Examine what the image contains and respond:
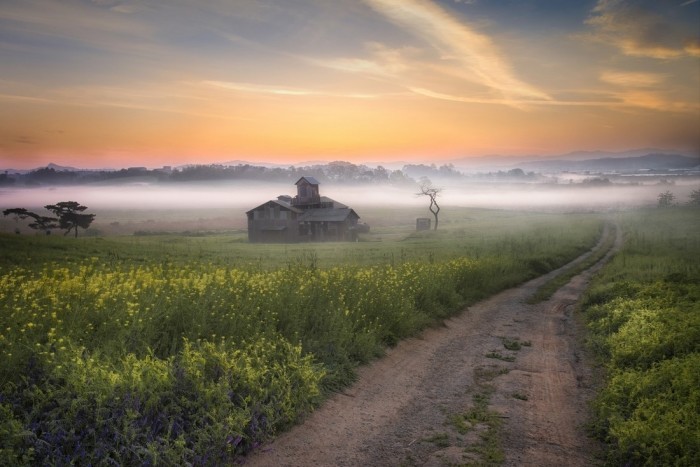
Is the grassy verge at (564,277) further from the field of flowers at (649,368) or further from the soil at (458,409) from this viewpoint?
the soil at (458,409)

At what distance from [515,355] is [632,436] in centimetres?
564

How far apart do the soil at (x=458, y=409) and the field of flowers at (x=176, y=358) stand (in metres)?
0.55

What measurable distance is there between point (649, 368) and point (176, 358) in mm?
9387

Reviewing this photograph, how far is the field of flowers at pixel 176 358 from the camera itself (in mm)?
6039

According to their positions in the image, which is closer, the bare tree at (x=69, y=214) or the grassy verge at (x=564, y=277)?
the grassy verge at (x=564, y=277)

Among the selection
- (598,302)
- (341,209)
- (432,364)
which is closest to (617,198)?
(341,209)

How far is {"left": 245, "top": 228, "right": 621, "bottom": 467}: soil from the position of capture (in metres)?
7.09

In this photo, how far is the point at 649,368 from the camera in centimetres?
991

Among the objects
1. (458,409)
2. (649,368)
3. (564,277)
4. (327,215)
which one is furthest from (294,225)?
(458,409)

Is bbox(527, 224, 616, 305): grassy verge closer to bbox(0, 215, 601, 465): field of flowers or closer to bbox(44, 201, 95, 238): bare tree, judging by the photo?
bbox(0, 215, 601, 465): field of flowers

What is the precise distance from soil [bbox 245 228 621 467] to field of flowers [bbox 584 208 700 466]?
533 millimetres

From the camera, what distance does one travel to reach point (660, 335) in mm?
10820

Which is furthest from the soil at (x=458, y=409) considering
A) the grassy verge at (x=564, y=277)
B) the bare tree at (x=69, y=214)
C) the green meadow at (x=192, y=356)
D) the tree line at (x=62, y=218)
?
the bare tree at (x=69, y=214)

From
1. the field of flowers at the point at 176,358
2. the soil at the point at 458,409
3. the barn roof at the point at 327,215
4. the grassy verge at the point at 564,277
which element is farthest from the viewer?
the barn roof at the point at 327,215
